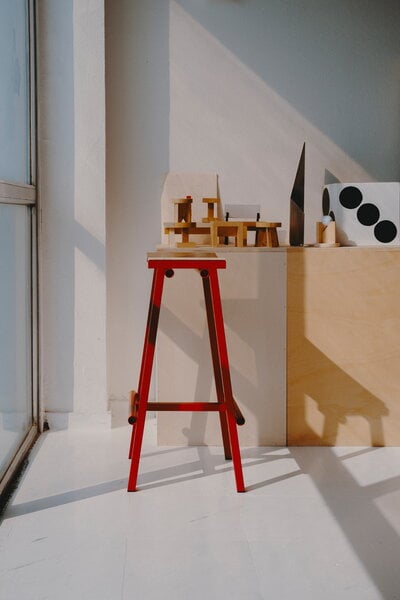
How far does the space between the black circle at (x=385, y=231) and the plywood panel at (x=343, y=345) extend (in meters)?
0.10

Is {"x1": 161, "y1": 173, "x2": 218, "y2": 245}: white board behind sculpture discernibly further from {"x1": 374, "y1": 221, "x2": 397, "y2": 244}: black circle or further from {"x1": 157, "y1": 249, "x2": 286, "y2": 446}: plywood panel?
{"x1": 374, "y1": 221, "x2": 397, "y2": 244}: black circle

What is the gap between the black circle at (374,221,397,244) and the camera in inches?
133

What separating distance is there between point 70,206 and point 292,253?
107 centimetres

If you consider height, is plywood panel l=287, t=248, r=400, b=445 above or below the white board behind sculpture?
below

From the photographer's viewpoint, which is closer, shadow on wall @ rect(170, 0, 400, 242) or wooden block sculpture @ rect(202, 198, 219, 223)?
wooden block sculpture @ rect(202, 198, 219, 223)

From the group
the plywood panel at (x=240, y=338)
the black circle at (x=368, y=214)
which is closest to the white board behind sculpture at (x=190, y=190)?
the plywood panel at (x=240, y=338)

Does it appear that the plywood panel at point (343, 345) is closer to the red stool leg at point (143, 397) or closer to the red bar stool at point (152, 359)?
the red bar stool at point (152, 359)

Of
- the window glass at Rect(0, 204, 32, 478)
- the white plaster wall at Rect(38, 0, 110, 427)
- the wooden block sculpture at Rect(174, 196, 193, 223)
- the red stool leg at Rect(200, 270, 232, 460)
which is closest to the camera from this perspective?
the window glass at Rect(0, 204, 32, 478)

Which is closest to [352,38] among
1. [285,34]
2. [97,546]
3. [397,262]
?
[285,34]

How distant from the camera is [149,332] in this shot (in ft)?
9.47

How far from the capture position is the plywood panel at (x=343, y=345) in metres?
3.30

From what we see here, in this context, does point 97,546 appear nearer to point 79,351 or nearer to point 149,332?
point 149,332

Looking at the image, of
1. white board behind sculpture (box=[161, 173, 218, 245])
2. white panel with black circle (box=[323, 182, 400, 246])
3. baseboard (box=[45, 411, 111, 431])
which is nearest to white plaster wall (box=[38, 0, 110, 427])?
baseboard (box=[45, 411, 111, 431])

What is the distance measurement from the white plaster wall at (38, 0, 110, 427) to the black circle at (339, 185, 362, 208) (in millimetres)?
1102
